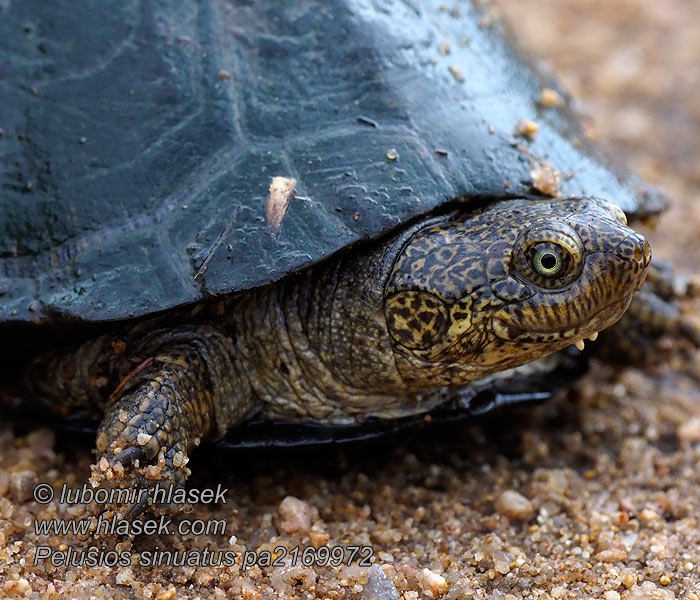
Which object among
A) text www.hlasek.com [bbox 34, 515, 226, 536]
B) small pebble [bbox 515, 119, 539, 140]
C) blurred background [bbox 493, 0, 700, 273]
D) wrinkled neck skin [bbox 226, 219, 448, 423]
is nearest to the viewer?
text www.hlasek.com [bbox 34, 515, 226, 536]

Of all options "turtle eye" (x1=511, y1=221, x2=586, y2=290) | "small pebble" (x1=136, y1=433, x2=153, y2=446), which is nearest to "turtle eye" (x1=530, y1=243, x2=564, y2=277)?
"turtle eye" (x1=511, y1=221, x2=586, y2=290)

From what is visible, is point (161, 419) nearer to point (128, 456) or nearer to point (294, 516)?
point (128, 456)

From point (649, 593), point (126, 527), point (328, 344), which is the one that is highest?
point (328, 344)

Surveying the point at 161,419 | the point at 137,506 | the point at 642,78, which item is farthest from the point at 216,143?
the point at 642,78

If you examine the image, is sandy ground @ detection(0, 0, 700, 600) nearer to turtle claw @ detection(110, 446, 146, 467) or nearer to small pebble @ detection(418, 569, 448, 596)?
small pebble @ detection(418, 569, 448, 596)

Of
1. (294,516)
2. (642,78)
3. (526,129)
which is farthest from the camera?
(642,78)

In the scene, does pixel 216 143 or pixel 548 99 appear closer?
pixel 216 143

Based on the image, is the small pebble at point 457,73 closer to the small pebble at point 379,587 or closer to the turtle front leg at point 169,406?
the turtle front leg at point 169,406

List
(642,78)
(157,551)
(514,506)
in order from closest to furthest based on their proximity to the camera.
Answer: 1. (157,551)
2. (514,506)
3. (642,78)
